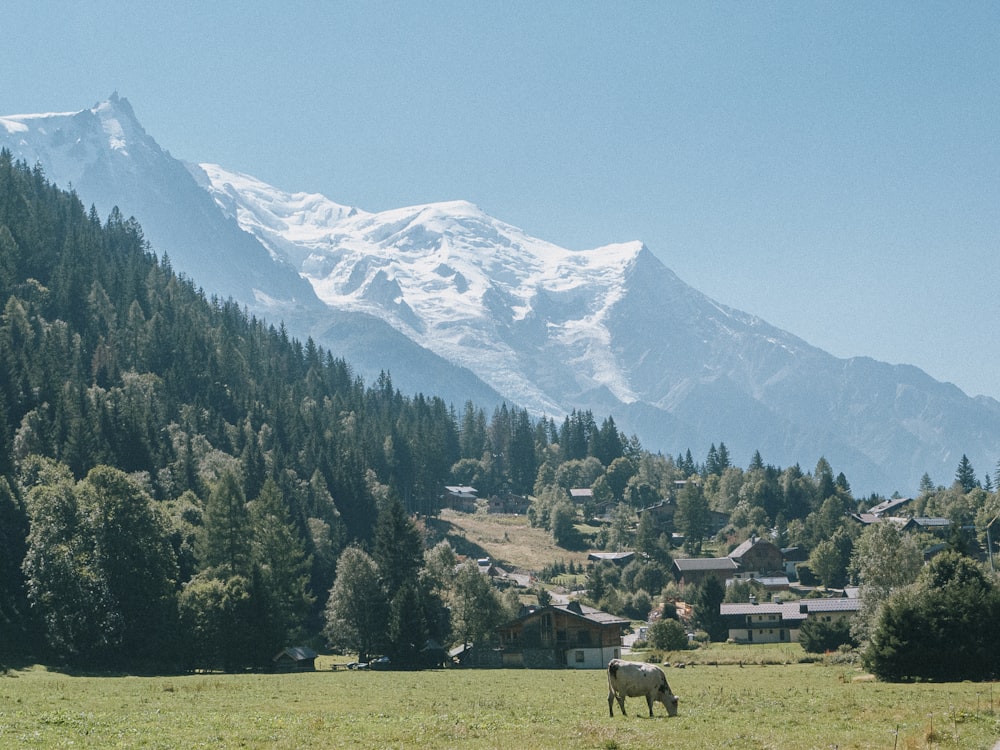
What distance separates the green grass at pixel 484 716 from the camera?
32.1 m

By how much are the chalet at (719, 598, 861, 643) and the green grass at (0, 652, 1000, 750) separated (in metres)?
67.0

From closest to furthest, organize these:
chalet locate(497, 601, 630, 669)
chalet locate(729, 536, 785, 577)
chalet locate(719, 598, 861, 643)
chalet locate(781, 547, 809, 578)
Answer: chalet locate(497, 601, 630, 669) < chalet locate(719, 598, 861, 643) < chalet locate(729, 536, 785, 577) < chalet locate(781, 547, 809, 578)

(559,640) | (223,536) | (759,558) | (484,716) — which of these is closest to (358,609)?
(223,536)

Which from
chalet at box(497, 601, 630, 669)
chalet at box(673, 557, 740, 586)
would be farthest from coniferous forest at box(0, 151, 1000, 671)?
chalet at box(673, 557, 740, 586)

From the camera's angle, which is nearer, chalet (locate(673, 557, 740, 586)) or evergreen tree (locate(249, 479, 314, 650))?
evergreen tree (locate(249, 479, 314, 650))

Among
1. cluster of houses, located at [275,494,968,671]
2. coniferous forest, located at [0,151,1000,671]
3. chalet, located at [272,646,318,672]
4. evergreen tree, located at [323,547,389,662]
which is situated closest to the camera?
coniferous forest, located at [0,151,1000,671]

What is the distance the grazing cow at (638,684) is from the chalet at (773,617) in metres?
90.3

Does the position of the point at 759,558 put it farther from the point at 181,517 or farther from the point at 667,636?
the point at 181,517

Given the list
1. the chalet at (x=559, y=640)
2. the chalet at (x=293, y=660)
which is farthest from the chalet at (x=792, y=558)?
the chalet at (x=293, y=660)

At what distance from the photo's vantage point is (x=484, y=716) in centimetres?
4062

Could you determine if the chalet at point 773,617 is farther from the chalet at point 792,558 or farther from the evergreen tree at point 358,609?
the chalet at point 792,558

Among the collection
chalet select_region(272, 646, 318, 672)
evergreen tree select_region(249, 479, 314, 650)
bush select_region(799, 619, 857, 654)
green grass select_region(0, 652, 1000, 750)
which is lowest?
chalet select_region(272, 646, 318, 672)

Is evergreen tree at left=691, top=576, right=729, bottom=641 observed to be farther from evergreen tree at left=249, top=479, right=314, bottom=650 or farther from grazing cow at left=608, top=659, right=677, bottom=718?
grazing cow at left=608, top=659, right=677, bottom=718

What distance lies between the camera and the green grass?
32062 millimetres
